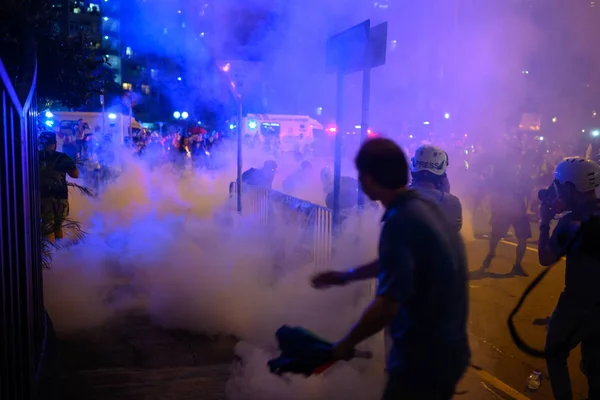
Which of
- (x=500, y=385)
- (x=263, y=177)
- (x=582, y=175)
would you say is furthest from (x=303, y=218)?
(x=582, y=175)

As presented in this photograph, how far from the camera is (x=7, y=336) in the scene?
2.15 m

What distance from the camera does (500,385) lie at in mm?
3824

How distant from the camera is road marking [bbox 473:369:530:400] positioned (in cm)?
368

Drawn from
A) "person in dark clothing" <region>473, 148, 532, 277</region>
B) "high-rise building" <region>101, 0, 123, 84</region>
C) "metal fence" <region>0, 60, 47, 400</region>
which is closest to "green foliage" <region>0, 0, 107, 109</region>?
"high-rise building" <region>101, 0, 123, 84</region>

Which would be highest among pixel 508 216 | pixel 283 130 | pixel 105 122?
pixel 105 122

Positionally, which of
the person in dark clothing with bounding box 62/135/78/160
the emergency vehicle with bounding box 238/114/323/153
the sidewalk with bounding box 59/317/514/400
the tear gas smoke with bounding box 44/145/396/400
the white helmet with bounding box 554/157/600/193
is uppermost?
the emergency vehicle with bounding box 238/114/323/153

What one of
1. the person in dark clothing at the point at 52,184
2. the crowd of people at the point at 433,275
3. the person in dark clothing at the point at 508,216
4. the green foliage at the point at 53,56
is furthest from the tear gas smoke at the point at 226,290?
the person in dark clothing at the point at 508,216

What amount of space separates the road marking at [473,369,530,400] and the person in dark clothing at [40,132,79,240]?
11.7 feet

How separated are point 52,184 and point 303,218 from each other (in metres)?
2.50

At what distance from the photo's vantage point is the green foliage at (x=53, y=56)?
159 inches

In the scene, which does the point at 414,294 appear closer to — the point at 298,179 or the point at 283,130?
the point at 298,179

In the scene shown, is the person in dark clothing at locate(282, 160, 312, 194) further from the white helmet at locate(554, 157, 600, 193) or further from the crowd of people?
the white helmet at locate(554, 157, 600, 193)

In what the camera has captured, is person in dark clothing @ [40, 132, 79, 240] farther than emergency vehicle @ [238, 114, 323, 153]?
No

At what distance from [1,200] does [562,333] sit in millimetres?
2670
